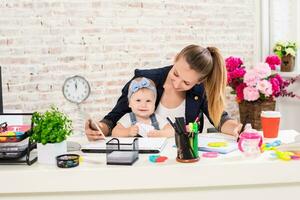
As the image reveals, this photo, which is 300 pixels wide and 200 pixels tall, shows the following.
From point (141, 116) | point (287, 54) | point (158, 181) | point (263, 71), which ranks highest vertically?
point (287, 54)

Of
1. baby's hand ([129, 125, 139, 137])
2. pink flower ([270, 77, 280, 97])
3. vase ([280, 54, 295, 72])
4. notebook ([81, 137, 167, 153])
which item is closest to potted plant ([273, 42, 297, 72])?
vase ([280, 54, 295, 72])

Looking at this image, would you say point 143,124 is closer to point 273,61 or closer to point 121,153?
point 121,153

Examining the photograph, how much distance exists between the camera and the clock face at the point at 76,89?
140 inches

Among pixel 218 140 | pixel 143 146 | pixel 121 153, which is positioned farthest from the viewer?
pixel 218 140

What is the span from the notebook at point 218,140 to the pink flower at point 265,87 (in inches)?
47.3

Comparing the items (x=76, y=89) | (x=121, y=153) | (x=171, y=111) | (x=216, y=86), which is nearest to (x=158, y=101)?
(x=171, y=111)

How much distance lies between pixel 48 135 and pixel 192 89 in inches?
45.4

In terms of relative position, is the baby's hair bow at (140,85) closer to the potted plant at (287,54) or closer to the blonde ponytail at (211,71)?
the blonde ponytail at (211,71)

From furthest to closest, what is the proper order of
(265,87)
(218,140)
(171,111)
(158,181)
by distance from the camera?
(265,87) < (171,111) < (218,140) < (158,181)

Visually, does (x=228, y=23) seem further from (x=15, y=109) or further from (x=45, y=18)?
(x=15, y=109)

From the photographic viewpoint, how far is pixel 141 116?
2.30 meters

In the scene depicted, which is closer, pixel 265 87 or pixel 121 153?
pixel 121 153

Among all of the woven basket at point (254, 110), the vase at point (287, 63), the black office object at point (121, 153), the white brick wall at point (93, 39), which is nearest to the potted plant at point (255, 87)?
the woven basket at point (254, 110)

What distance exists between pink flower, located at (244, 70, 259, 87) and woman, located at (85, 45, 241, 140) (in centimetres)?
84
